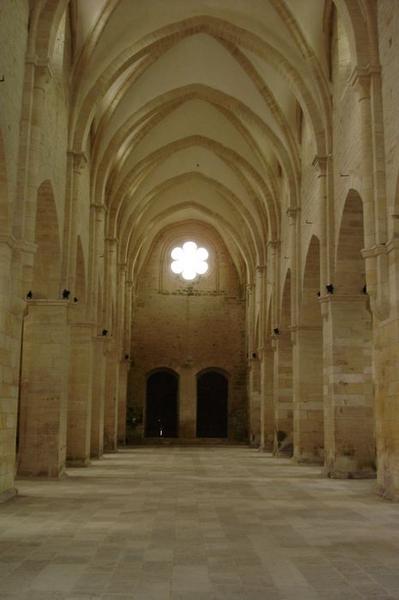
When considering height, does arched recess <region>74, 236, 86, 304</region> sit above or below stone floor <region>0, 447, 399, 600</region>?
above

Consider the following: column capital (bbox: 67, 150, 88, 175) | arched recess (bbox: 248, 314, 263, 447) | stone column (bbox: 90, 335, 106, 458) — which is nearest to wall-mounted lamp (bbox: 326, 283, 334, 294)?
column capital (bbox: 67, 150, 88, 175)

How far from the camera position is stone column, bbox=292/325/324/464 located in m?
19.0

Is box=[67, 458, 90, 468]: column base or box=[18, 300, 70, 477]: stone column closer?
box=[18, 300, 70, 477]: stone column

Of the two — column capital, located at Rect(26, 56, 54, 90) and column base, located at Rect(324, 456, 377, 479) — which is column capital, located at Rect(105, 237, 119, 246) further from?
column base, located at Rect(324, 456, 377, 479)

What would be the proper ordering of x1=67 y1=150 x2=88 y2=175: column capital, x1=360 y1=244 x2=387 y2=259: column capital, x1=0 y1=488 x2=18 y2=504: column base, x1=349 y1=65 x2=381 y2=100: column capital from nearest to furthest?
x1=0 y1=488 x2=18 y2=504: column base, x1=360 y1=244 x2=387 y2=259: column capital, x1=349 y1=65 x2=381 y2=100: column capital, x1=67 y1=150 x2=88 y2=175: column capital

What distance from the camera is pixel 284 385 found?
→ 74.2ft

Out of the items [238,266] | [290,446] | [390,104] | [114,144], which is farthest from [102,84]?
[238,266]

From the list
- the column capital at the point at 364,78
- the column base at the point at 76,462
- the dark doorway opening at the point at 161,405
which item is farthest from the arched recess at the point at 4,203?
the dark doorway opening at the point at 161,405

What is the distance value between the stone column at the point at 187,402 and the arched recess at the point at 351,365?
59.2 feet

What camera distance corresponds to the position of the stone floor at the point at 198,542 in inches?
216

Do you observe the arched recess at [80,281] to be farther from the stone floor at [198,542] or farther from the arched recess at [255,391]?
the arched recess at [255,391]

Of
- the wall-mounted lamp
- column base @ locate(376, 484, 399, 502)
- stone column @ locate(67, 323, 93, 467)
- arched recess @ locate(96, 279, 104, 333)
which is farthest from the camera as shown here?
arched recess @ locate(96, 279, 104, 333)

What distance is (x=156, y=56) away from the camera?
19.3 metres

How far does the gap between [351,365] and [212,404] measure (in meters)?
20.0
